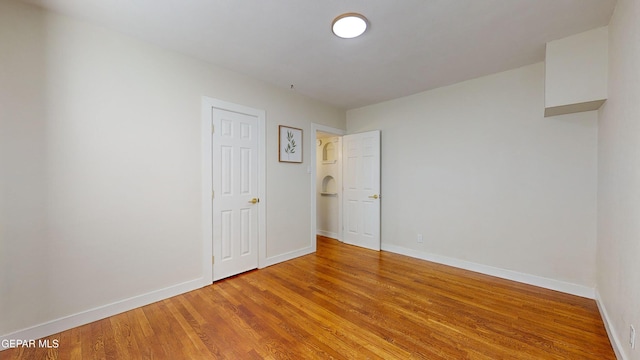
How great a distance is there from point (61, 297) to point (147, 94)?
1.89 metres

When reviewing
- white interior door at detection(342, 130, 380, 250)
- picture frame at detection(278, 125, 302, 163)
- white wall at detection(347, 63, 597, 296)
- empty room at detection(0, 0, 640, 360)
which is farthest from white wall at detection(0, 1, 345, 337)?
white wall at detection(347, 63, 597, 296)

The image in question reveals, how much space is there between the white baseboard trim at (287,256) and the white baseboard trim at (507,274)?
1.41m

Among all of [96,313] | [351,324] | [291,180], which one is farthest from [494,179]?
[96,313]

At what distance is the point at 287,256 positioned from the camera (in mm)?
3666

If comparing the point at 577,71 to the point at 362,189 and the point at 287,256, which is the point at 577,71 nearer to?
the point at 362,189

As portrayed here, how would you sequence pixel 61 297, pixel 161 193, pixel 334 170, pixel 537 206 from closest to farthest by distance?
pixel 61 297 → pixel 161 193 → pixel 537 206 → pixel 334 170

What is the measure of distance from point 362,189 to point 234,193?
2.25 metres

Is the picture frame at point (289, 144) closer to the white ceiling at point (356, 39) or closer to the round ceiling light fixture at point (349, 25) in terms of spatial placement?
the white ceiling at point (356, 39)

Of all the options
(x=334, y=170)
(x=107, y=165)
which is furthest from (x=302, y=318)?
(x=334, y=170)

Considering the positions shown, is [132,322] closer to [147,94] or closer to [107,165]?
[107,165]

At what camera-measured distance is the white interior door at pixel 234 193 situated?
9.57 feet

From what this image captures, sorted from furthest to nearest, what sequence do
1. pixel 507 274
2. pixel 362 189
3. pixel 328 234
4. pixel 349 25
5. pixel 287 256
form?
1. pixel 328 234
2. pixel 362 189
3. pixel 287 256
4. pixel 507 274
5. pixel 349 25

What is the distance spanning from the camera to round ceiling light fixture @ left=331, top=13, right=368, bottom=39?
1951 mm

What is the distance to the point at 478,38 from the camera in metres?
2.28
